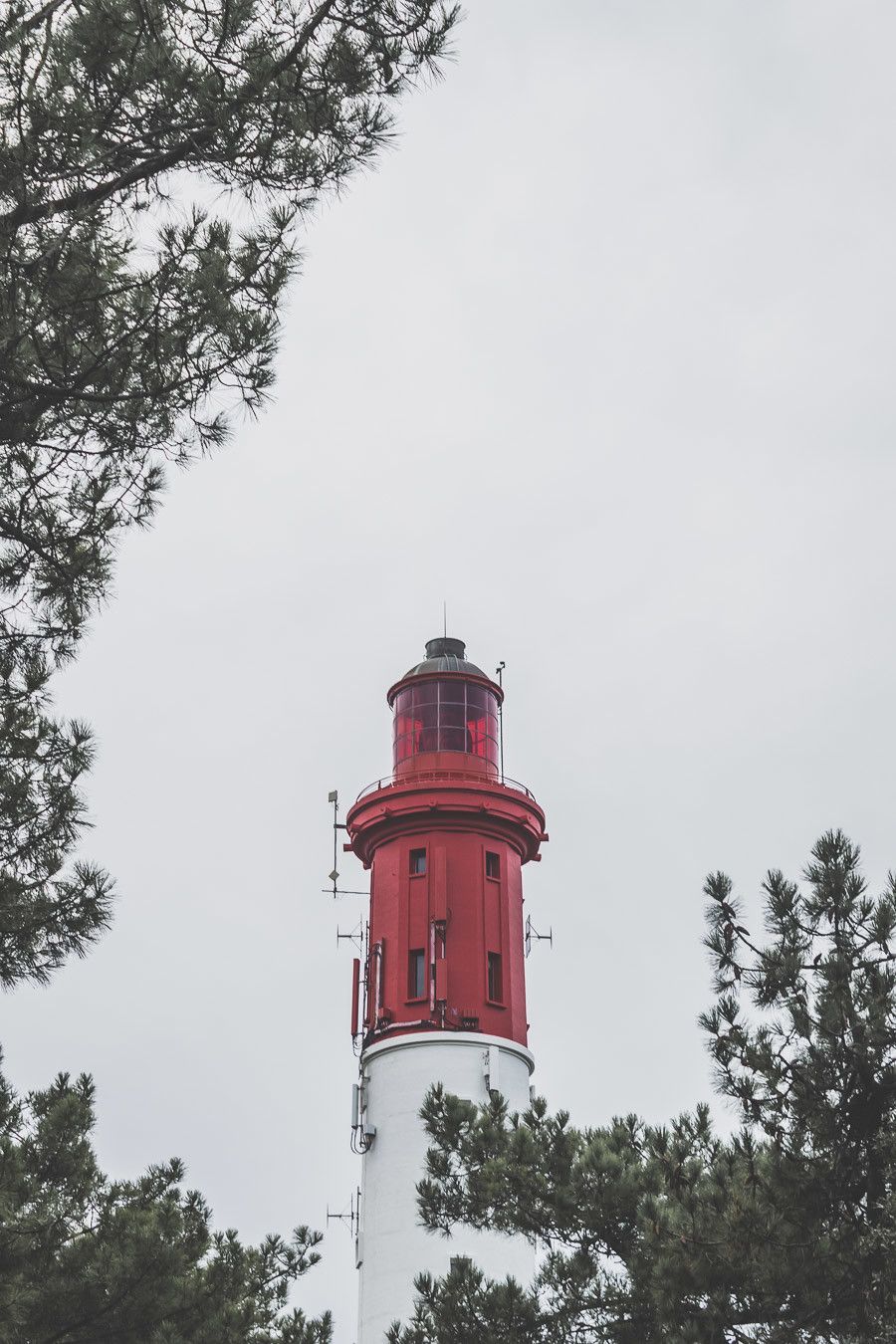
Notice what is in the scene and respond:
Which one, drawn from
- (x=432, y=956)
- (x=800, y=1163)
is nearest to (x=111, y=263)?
(x=800, y=1163)

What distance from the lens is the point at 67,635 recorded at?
11344mm

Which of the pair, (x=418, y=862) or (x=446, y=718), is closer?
(x=418, y=862)

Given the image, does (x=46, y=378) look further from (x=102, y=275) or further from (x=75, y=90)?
(x=75, y=90)

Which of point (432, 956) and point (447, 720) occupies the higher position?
point (447, 720)

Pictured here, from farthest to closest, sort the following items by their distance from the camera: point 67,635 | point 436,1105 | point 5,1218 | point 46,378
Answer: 1. point 436,1105
2. point 5,1218
3. point 67,635
4. point 46,378

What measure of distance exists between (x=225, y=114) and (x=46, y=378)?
2.00 metres

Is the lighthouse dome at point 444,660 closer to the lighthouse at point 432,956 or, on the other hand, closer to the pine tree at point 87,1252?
the lighthouse at point 432,956

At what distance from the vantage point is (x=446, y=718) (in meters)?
29.3

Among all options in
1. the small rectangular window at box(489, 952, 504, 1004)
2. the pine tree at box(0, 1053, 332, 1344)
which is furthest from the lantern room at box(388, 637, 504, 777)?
the pine tree at box(0, 1053, 332, 1344)

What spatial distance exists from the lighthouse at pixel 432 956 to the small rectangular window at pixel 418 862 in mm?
22

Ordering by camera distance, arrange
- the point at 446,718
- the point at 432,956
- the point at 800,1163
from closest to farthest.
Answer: the point at 800,1163
the point at 432,956
the point at 446,718

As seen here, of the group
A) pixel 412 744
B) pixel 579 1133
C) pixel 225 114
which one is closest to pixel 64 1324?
pixel 579 1133

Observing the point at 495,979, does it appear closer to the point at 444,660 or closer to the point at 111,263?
Answer: the point at 444,660

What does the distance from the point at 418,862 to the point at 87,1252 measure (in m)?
14.5
